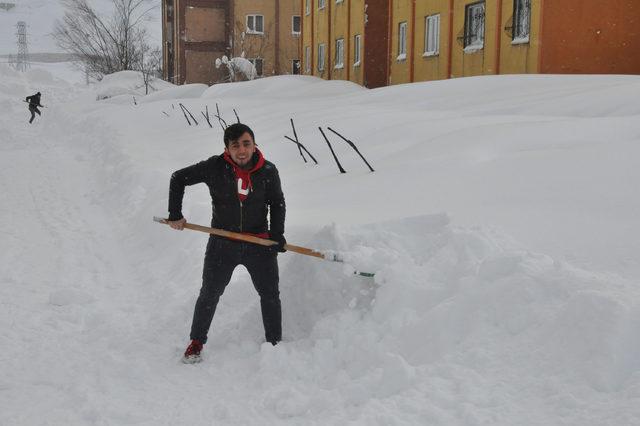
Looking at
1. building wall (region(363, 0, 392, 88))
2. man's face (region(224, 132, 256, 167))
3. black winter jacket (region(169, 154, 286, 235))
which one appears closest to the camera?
man's face (region(224, 132, 256, 167))

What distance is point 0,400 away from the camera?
10.7 ft

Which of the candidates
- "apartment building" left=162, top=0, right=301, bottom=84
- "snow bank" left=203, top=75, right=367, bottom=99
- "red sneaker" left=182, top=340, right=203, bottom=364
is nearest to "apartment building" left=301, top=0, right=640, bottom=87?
"snow bank" left=203, top=75, right=367, bottom=99

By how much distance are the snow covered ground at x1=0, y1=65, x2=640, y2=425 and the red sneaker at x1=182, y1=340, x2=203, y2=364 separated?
6 cm

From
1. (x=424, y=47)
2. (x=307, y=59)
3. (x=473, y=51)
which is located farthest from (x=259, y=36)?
(x=473, y=51)

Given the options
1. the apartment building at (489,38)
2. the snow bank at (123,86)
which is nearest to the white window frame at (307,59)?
the apartment building at (489,38)

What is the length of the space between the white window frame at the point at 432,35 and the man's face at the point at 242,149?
1307 cm

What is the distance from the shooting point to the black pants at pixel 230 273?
375 centimetres

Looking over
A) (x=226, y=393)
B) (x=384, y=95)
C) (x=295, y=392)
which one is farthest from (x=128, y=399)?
(x=384, y=95)

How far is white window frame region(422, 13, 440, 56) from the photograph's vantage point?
15.9 metres

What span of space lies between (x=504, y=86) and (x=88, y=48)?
38619 mm

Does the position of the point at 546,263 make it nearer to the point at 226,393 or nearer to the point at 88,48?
the point at 226,393

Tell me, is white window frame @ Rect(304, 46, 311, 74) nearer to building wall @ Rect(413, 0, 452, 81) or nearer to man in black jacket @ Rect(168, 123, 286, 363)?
building wall @ Rect(413, 0, 452, 81)

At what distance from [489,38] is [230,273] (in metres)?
11.3

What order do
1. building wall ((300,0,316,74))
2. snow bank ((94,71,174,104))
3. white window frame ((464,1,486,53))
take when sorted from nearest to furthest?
white window frame ((464,1,486,53))
building wall ((300,0,316,74))
snow bank ((94,71,174,104))
